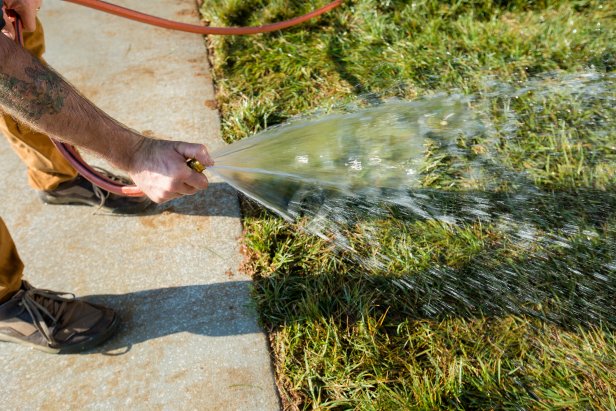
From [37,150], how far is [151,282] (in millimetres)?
807

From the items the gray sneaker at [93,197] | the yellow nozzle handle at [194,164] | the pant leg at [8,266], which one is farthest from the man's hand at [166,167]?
the gray sneaker at [93,197]

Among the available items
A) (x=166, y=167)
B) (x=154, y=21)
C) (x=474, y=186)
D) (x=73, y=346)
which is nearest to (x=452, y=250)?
(x=474, y=186)

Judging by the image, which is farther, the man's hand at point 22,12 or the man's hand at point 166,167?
the man's hand at point 22,12

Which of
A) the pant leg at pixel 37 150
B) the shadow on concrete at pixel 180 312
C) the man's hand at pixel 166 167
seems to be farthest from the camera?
the pant leg at pixel 37 150

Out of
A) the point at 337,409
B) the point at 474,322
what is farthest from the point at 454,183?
the point at 337,409

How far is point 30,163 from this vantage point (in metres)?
2.54

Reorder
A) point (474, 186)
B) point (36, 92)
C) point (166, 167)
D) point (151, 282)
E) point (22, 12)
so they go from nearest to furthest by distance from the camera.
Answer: point (36, 92) → point (166, 167) → point (22, 12) → point (151, 282) → point (474, 186)

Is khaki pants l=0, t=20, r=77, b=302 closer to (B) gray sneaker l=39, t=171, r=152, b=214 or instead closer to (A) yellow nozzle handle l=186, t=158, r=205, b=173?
(B) gray sneaker l=39, t=171, r=152, b=214

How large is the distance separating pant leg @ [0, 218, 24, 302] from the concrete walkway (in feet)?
1.04

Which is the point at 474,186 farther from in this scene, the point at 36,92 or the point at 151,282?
the point at 36,92

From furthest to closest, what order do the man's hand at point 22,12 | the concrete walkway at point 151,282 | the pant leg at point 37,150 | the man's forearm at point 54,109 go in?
the pant leg at point 37,150
the concrete walkway at point 151,282
the man's hand at point 22,12
the man's forearm at point 54,109

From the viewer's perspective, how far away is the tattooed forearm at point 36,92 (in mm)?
1483

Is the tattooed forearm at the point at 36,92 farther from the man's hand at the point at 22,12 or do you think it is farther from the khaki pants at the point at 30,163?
the khaki pants at the point at 30,163

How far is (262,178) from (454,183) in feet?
3.23
